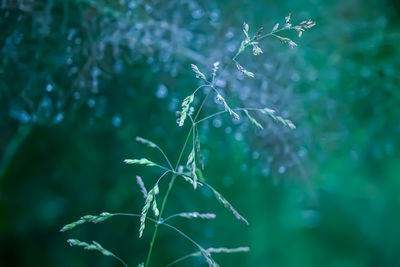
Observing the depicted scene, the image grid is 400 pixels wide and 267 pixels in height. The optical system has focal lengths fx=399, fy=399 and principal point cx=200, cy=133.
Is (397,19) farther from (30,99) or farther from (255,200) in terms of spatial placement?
(30,99)

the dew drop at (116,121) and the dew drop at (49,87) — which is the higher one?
the dew drop at (116,121)

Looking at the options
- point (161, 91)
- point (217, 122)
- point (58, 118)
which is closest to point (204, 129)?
point (217, 122)

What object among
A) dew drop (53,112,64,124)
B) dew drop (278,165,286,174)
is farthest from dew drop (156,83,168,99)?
dew drop (278,165,286,174)

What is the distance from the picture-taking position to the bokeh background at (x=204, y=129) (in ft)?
3.35

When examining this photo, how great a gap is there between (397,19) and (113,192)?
43.1 inches

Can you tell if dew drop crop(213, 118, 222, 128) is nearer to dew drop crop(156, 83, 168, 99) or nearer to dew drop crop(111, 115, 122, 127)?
dew drop crop(156, 83, 168, 99)

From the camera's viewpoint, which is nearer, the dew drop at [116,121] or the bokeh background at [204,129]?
the bokeh background at [204,129]

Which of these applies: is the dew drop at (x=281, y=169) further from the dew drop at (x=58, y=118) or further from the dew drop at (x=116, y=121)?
the dew drop at (x=58, y=118)

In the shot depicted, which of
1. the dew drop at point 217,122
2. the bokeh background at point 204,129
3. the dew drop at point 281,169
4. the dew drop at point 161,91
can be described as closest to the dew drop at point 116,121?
the bokeh background at point 204,129

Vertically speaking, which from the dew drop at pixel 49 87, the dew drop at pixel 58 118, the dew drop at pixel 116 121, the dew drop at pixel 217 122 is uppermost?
the dew drop at pixel 217 122

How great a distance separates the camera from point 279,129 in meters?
1.13

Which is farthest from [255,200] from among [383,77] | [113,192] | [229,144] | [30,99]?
[30,99]

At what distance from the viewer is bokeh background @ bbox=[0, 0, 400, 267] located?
1021mm

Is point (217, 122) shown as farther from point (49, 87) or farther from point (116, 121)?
point (49, 87)
